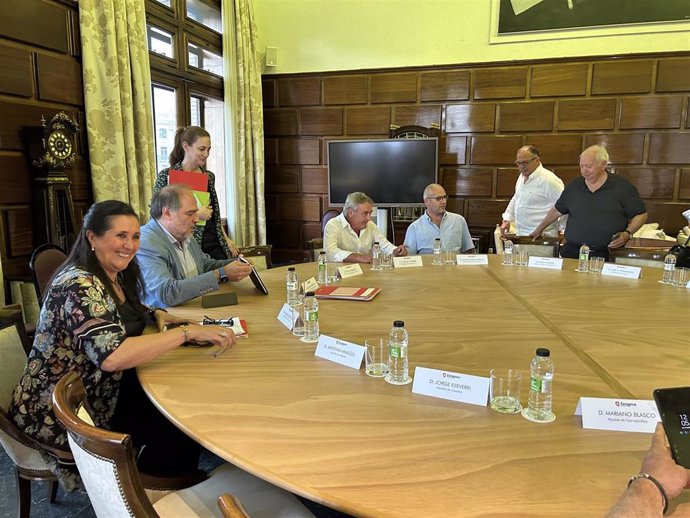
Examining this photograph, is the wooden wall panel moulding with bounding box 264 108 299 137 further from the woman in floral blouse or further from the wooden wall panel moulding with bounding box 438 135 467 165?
the woman in floral blouse

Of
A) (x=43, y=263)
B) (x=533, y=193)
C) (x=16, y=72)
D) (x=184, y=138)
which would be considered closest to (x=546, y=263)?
(x=533, y=193)

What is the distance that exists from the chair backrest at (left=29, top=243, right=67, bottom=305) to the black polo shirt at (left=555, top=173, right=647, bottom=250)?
A: 3.39m

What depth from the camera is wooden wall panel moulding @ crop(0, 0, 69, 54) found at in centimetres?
282

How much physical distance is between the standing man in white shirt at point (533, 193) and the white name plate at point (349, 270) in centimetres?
228

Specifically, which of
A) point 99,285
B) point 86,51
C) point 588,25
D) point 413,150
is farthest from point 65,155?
point 588,25

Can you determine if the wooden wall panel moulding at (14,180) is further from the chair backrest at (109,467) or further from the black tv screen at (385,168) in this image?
the black tv screen at (385,168)

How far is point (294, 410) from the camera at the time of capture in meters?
1.16

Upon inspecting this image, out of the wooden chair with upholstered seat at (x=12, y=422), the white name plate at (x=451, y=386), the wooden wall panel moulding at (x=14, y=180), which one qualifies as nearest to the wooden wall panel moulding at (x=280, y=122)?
the wooden wall panel moulding at (x=14, y=180)

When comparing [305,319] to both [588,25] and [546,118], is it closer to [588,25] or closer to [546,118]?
[546,118]

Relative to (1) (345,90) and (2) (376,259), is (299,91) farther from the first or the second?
(2) (376,259)

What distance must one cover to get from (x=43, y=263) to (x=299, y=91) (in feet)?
13.8

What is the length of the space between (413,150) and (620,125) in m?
2.20

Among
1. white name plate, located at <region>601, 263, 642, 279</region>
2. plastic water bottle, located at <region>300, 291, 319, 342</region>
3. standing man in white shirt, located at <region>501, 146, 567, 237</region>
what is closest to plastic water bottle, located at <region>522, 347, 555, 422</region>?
plastic water bottle, located at <region>300, 291, 319, 342</region>

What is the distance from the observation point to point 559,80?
5211 millimetres
